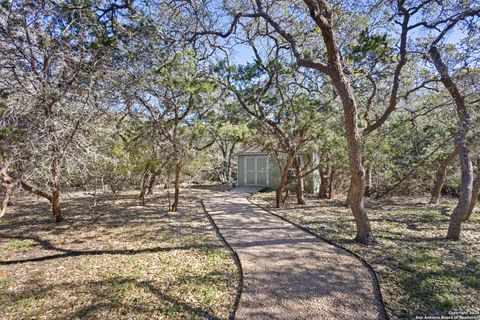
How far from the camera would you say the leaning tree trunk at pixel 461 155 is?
4980 mm

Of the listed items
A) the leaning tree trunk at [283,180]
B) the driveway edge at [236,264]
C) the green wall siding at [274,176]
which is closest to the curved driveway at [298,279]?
the driveway edge at [236,264]

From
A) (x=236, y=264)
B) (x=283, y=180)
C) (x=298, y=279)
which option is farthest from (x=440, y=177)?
(x=236, y=264)

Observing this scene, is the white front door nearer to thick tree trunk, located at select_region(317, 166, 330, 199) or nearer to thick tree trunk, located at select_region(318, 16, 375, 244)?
thick tree trunk, located at select_region(317, 166, 330, 199)

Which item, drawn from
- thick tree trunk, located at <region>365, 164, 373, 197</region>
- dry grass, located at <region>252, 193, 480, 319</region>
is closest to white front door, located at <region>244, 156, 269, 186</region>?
thick tree trunk, located at <region>365, 164, 373, 197</region>

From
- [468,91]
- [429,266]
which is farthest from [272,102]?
[429,266]

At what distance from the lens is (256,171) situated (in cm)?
1540

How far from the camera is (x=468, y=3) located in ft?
14.2

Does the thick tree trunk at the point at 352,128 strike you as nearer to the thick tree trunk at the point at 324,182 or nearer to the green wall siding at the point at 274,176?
the thick tree trunk at the point at 324,182

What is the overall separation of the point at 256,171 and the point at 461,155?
10.9 metres

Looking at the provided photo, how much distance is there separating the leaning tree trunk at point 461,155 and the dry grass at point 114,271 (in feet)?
15.9

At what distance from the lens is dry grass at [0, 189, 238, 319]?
291 centimetres

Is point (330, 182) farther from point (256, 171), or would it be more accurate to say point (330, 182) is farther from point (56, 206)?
point (56, 206)

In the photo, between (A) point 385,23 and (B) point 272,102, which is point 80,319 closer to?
(B) point 272,102

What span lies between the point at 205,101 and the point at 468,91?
7.27 m
